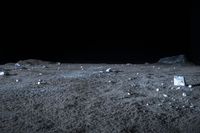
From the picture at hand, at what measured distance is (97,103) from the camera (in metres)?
3.12

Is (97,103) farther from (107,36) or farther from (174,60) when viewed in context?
(107,36)

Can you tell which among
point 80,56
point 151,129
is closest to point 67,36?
point 80,56

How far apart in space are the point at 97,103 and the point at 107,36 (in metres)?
3.84

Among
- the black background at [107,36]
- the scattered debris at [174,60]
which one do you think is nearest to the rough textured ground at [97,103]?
the scattered debris at [174,60]

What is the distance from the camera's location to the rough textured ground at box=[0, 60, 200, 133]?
8.38ft

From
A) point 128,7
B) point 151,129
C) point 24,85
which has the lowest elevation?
point 151,129

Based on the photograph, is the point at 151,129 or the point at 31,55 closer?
the point at 151,129

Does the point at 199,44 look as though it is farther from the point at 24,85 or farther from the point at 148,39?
the point at 24,85

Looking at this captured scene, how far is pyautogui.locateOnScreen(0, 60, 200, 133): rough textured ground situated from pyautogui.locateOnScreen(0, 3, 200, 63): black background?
2081 mm

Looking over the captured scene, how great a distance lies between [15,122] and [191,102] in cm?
166

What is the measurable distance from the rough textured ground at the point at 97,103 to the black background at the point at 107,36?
6.83ft


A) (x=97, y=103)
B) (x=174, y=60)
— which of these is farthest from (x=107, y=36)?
(x=97, y=103)

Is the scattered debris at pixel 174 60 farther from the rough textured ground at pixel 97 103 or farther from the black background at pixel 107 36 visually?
the rough textured ground at pixel 97 103

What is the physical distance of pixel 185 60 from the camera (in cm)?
609
